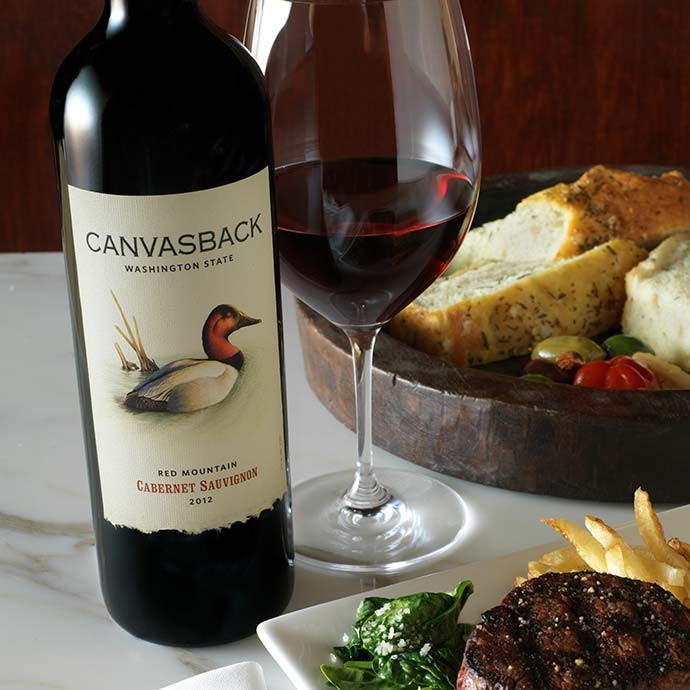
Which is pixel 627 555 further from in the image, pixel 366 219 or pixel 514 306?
pixel 514 306

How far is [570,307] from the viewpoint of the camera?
1.63 metres

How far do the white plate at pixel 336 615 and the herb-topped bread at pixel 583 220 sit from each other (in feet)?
2.49

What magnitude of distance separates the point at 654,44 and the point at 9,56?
69.2 inches

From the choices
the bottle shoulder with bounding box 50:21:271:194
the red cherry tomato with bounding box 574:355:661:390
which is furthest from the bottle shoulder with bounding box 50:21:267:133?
the red cherry tomato with bounding box 574:355:661:390

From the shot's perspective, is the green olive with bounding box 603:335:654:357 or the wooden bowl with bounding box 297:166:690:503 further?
the green olive with bounding box 603:335:654:357

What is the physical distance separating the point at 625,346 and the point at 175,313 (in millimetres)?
844

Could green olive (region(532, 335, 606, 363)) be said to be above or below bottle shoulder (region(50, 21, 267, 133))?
below

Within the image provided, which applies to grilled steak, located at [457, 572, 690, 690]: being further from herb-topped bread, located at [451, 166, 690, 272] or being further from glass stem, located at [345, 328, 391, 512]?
herb-topped bread, located at [451, 166, 690, 272]

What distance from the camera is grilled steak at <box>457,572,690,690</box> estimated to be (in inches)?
32.0

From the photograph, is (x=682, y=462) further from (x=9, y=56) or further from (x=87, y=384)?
(x=9, y=56)

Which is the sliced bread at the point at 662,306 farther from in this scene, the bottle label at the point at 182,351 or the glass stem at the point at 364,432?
the bottle label at the point at 182,351

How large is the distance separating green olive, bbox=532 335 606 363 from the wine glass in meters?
0.47

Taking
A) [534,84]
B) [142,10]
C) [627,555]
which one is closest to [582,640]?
[627,555]

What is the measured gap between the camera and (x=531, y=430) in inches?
47.5
